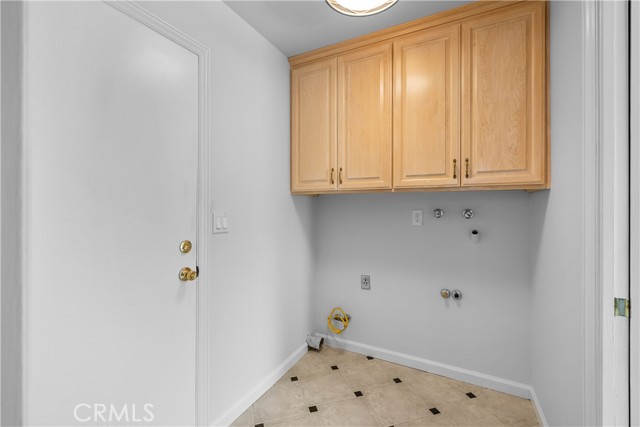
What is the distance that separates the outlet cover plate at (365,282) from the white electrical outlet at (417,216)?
609mm

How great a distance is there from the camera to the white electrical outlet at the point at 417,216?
7.21 ft

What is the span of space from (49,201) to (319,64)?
184cm

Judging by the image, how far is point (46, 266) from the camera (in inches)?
36.8

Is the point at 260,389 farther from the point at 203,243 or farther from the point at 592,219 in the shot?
the point at 592,219

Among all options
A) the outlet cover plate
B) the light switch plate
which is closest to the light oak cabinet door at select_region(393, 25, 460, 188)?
the outlet cover plate

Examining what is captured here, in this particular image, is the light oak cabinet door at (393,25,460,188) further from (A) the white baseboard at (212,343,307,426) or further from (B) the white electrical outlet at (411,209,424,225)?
(A) the white baseboard at (212,343,307,426)

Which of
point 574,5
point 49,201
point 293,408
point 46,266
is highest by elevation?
point 574,5

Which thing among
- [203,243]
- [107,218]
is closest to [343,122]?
[203,243]

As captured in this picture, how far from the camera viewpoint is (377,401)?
1815mm

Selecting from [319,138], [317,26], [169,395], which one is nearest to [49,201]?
[169,395]

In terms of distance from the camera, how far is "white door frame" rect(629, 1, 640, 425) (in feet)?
2.83

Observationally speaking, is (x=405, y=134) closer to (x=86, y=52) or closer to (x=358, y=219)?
(x=358, y=219)

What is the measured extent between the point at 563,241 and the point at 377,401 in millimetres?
1423

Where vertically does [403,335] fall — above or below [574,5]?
below
